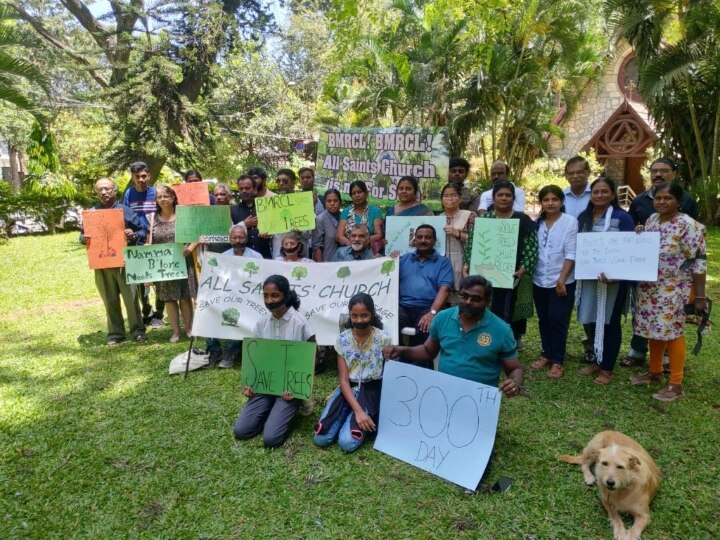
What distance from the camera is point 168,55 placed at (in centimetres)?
1254

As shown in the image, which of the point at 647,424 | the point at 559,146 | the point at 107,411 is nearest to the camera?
the point at 647,424

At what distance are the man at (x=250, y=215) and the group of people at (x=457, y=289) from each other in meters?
0.01

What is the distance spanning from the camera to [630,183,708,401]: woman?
3908 mm

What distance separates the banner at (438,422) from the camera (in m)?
3.12

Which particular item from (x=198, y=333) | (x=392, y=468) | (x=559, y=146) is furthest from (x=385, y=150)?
(x=559, y=146)

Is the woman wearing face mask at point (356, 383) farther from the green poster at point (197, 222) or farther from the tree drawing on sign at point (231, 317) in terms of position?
the green poster at point (197, 222)

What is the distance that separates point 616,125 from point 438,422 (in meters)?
19.9

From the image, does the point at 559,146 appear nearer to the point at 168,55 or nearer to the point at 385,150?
the point at 168,55

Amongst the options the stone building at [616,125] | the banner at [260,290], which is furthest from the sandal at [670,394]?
the stone building at [616,125]

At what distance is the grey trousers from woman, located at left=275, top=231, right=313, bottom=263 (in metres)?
1.53

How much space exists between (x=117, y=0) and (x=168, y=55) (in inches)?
68.9

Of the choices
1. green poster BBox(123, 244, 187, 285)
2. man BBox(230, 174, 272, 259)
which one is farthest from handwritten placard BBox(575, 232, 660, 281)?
green poster BBox(123, 244, 187, 285)

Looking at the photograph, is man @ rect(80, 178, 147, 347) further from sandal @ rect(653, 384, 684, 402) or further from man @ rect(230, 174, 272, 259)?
sandal @ rect(653, 384, 684, 402)

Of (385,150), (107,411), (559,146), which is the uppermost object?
(559,146)
